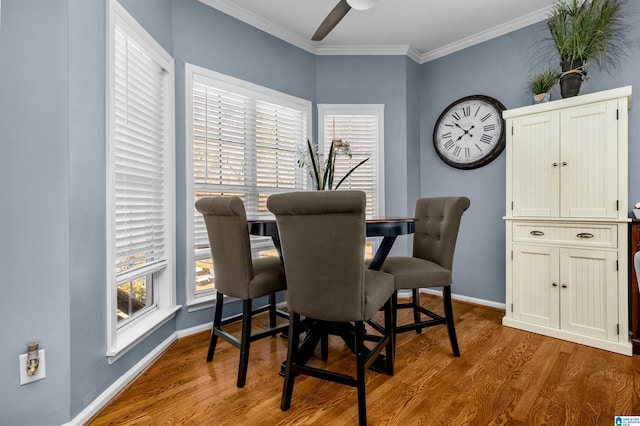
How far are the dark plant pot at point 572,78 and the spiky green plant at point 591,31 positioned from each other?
0.04m

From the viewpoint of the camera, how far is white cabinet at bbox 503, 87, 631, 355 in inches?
88.7

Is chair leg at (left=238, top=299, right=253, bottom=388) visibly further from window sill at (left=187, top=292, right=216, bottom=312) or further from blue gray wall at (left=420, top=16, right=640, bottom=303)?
blue gray wall at (left=420, top=16, right=640, bottom=303)

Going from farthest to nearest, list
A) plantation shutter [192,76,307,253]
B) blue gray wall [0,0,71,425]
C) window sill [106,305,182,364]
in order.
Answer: plantation shutter [192,76,307,253] → window sill [106,305,182,364] → blue gray wall [0,0,71,425]

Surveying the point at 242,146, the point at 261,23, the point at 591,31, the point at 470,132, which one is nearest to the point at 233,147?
the point at 242,146

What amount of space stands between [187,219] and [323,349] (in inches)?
58.3

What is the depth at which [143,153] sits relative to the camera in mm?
2146

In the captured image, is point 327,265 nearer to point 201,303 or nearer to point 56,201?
point 56,201

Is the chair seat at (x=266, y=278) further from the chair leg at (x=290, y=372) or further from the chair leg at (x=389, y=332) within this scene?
the chair leg at (x=389, y=332)

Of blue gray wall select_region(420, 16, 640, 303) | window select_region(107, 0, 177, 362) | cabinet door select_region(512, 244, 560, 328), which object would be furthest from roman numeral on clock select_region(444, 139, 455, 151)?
window select_region(107, 0, 177, 362)

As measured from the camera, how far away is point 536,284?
8.62 ft

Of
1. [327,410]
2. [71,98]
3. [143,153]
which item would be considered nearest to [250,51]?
[143,153]

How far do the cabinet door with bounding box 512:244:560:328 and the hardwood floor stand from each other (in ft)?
0.76

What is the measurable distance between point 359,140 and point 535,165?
177cm

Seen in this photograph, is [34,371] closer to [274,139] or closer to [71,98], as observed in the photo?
[71,98]
